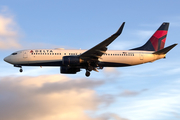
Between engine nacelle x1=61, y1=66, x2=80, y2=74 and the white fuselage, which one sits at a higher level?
the white fuselage

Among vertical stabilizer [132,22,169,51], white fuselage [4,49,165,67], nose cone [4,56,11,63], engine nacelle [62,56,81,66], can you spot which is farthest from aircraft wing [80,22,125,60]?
nose cone [4,56,11,63]

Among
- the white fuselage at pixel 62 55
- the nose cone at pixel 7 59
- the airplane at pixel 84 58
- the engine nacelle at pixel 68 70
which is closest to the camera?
the airplane at pixel 84 58

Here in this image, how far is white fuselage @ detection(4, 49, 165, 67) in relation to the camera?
45500mm

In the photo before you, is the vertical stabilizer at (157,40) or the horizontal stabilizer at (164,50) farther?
the vertical stabilizer at (157,40)

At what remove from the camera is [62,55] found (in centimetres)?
4572

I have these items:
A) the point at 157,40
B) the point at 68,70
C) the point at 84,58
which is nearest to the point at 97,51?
the point at 84,58

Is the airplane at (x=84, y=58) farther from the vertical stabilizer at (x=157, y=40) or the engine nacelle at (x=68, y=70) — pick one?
the engine nacelle at (x=68, y=70)

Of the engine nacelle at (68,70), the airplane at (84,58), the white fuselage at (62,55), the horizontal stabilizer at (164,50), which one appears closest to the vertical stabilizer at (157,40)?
the airplane at (84,58)

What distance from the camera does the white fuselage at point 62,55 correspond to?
45.5 metres

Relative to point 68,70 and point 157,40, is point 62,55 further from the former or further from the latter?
point 157,40

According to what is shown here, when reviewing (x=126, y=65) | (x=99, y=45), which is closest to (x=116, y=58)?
(x=126, y=65)

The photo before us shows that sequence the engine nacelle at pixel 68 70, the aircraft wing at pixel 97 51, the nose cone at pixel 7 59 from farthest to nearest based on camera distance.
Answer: the engine nacelle at pixel 68 70 → the nose cone at pixel 7 59 → the aircraft wing at pixel 97 51

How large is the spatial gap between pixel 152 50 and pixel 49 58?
1611 cm

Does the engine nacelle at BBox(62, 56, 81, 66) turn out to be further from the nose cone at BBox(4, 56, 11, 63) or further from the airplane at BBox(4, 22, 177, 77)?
the nose cone at BBox(4, 56, 11, 63)
